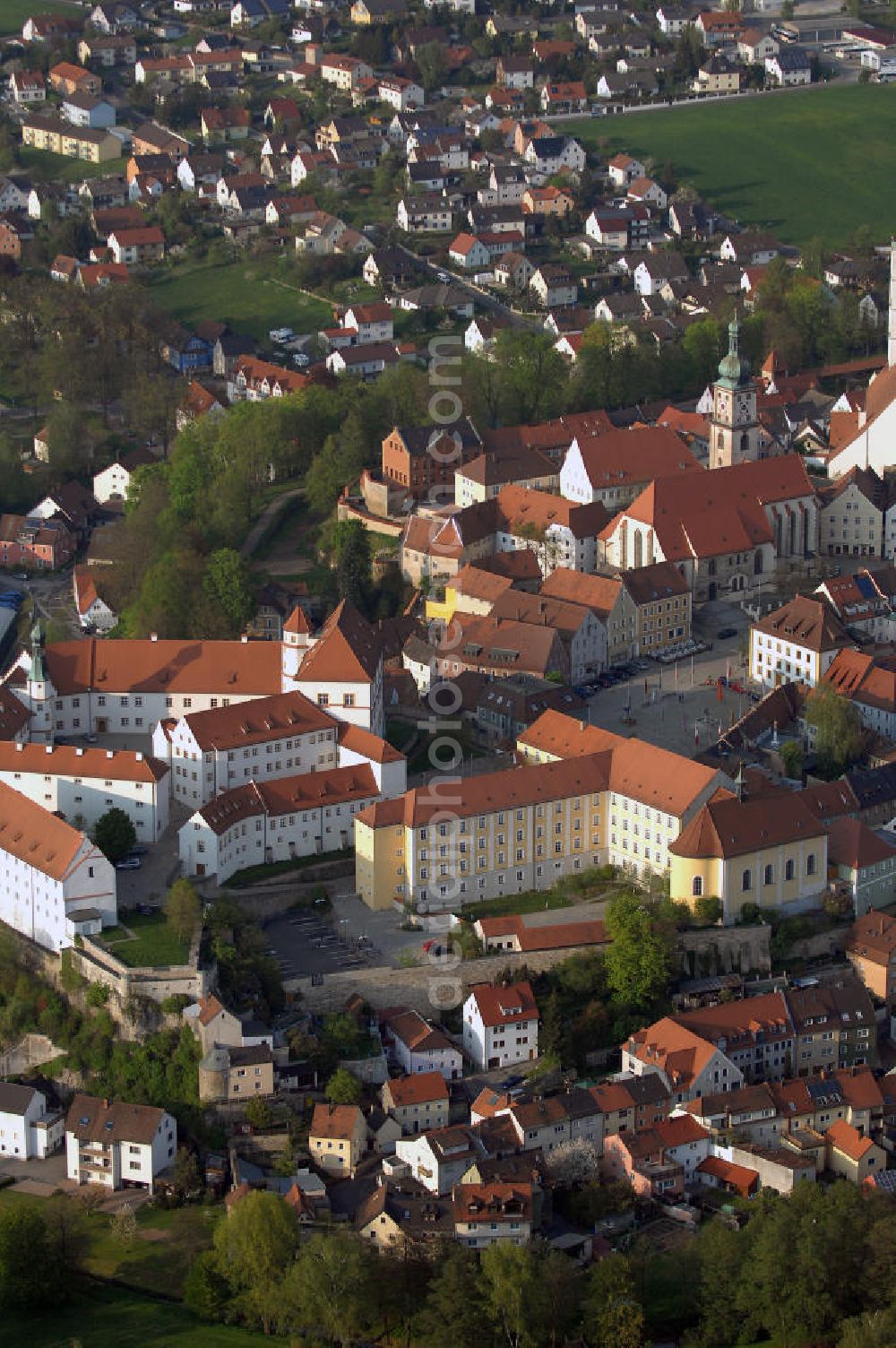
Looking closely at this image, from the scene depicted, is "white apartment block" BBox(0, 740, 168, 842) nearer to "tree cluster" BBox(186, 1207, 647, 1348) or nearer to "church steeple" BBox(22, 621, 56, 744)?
"church steeple" BBox(22, 621, 56, 744)

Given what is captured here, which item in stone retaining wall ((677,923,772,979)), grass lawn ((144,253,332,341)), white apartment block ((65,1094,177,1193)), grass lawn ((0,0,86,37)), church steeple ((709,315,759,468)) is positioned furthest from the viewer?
grass lawn ((0,0,86,37))

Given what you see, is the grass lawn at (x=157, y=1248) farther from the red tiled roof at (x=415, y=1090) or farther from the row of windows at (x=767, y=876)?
the row of windows at (x=767, y=876)

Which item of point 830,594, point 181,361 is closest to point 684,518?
point 830,594

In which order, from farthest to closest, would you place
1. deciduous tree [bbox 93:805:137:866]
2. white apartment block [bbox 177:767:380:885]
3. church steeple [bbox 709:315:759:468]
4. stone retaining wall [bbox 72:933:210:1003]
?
church steeple [bbox 709:315:759:468] → deciduous tree [bbox 93:805:137:866] → white apartment block [bbox 177:767:380:885] → stone retaining wall [bbox 72:933:210:1003]

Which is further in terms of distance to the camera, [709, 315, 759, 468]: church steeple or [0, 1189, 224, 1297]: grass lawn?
[709, 315, 759, 468]: church steeple

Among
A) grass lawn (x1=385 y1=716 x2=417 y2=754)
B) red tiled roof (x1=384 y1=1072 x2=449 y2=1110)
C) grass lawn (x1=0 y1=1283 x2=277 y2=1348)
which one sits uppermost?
grass lawn (x1=385 y1=716 x2=417 y2=754)

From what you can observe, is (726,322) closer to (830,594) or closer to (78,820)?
(830,594)

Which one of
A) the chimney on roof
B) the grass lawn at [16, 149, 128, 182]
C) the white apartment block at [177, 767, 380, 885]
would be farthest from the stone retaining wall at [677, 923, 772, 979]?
the grass lawn at [16, 149, 128, 182]
